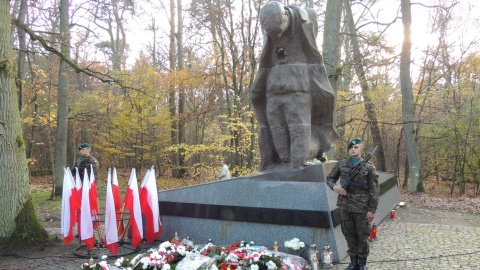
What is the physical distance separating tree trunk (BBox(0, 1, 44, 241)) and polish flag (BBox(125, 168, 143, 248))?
175cm

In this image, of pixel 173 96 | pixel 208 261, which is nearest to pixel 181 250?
pixel 208 261

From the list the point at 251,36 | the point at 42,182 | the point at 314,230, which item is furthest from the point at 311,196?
the point at 42,182

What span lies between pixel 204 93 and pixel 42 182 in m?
9.43

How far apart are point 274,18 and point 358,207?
9.78 ft

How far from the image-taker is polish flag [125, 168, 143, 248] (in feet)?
19.1

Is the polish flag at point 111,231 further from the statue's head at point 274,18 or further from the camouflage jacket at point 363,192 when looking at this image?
the statue's head at point 274,18

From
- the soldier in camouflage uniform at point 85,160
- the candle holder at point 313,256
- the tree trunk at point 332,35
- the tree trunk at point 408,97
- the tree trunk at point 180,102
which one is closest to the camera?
the candle holder at point 313,256

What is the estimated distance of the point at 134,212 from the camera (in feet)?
19.3

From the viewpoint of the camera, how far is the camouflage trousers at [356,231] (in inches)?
167

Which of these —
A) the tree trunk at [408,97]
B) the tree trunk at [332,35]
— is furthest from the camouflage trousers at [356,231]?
the tree trunk at [408,97]

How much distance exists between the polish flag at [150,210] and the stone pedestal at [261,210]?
0.87 feet

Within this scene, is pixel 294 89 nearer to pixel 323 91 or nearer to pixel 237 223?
pixel 323 91

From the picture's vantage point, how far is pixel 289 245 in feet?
16.3

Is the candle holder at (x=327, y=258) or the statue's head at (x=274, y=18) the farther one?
the statue's head at (x=274, y=18)
